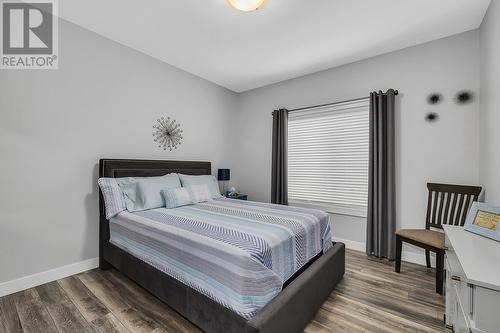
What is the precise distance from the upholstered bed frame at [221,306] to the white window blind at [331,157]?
47.8 inches

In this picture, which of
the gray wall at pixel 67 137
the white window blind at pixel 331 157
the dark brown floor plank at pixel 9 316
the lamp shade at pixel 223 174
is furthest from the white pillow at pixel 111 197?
the white window blind at pixel 331 157

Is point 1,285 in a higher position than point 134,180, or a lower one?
lower

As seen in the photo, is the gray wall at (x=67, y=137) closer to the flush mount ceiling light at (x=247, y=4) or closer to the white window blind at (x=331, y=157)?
the flush mount ceiling light at (x=247, y=4)

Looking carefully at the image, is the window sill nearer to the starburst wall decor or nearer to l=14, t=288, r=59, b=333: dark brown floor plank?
the starburst wall decor

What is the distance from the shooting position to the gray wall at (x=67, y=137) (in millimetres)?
2229

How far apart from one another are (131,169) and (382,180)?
11.0 ft

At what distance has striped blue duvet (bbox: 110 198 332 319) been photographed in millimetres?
1429

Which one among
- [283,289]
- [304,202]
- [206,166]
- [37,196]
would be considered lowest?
[283,289]

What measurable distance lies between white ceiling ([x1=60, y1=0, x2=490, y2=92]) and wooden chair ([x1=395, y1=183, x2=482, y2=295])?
6.06ft

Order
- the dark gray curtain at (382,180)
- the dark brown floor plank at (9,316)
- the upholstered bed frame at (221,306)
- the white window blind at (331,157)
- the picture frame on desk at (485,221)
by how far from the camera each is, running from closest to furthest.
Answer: the upholstered bed frame at (221,306) → the picture frame on desk at (485,221) → the dark brown floor plank at (9,316) → the dark gray curtain at (382,180) → the white window blind at (331,157)

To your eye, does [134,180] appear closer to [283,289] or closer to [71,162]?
[71,162]

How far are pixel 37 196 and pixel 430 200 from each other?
4.40m

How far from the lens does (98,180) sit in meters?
2.63

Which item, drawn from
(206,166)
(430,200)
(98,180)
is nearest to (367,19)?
(430,200)
